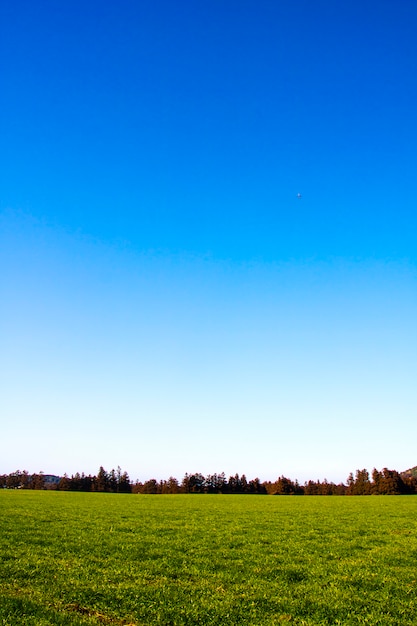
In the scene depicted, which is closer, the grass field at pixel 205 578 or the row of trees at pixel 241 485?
the grass field at pixel 205 578

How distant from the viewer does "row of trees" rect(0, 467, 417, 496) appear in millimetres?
136125

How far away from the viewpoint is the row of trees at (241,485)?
136125 millimetres

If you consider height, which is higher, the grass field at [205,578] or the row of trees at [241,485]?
the grass field at [205,578]

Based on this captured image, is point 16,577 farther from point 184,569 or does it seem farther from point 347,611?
point 347,611

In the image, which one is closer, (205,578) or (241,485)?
(205,578)

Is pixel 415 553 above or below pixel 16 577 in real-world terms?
below

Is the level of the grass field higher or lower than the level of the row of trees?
higher

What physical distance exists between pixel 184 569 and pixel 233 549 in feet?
17.7

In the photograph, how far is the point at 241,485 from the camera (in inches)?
6275

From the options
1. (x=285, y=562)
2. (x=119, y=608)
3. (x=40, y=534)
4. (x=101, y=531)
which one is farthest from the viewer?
(x=101, y=531)

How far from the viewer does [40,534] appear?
79.2 ft

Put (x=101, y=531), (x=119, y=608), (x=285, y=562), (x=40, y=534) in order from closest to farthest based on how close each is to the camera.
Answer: (x=119, y=608), (x=285, y=562), (x=40, y=534), (x=101, y=531)

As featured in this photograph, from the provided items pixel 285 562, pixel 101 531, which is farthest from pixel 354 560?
pixel 101 531

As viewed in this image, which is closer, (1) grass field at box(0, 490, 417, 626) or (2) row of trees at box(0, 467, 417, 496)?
(1) grass field at box(0, 490, 417, 626)
